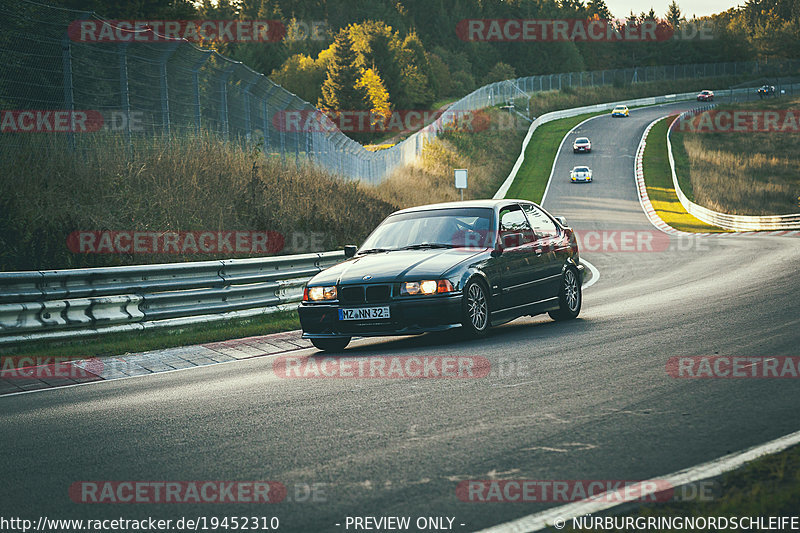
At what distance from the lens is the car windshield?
10.7 m

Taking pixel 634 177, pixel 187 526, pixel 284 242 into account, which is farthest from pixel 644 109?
pixel 187 526

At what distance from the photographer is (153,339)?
11203mm

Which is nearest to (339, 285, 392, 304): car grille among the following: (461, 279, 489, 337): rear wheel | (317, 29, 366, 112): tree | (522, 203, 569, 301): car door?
(461, 279, 489, 337): rear wheel

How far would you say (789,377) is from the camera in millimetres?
6707

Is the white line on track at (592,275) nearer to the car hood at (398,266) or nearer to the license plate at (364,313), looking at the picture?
the car hood at (398,266)

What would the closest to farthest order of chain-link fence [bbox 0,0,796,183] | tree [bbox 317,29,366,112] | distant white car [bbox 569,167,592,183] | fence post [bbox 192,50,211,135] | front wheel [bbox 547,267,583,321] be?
front wheel [bbox 547,267,583,321] < chain-link fence [bbox 0,0,796,183] < fence post [bbox 192,50,211,135] < distant white car [bbox 569,167,592,183] < tree [bbox 317,29,366,112]
